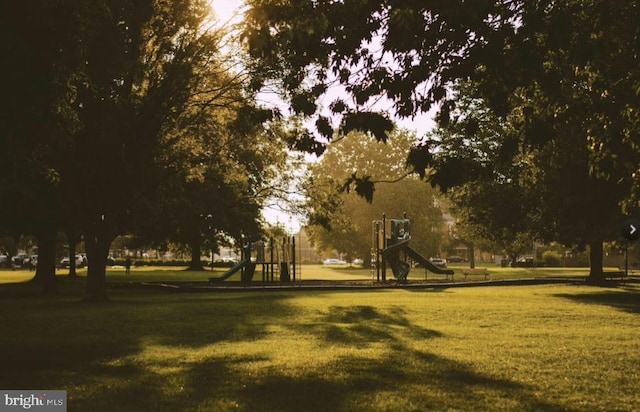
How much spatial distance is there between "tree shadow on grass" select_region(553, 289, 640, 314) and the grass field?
1.53 m

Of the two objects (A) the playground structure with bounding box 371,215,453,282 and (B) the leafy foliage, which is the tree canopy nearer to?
(A) the playground structure with bounding box 371,215,453,282

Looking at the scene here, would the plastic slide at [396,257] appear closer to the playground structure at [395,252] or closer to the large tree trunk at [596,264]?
the playground structure at [395,252]

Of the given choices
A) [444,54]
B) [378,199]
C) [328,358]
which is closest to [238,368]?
[328,358]

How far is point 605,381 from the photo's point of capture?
33.1 ft

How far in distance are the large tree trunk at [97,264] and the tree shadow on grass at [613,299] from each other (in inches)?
731

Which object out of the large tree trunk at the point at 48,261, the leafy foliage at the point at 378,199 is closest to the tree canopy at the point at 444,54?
the large tree trunk at the point at 48,261

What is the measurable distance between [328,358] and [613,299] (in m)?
20.1

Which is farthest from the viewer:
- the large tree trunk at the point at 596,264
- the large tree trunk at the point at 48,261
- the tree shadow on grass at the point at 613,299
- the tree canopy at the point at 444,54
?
the large tree trunk at the point at 596,264

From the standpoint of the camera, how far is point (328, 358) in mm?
12258

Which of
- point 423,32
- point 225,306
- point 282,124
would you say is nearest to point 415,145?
point 423,32

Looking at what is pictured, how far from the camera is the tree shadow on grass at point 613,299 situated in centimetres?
2400

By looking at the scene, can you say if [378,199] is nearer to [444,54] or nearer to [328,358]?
[328,358]

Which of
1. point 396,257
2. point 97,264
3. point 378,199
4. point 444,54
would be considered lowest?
point 97,264

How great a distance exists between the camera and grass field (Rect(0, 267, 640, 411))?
891cm
